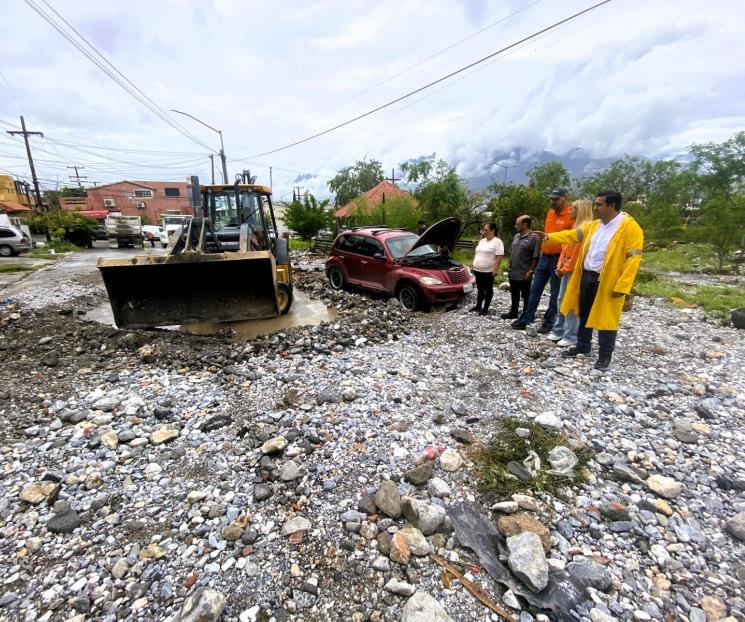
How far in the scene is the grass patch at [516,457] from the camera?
253cm

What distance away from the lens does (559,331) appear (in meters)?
5.25

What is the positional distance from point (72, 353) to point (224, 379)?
2.25m

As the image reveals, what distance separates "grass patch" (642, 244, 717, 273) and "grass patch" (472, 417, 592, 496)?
1141 centimetres

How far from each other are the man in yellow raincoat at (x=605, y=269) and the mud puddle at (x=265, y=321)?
433cm

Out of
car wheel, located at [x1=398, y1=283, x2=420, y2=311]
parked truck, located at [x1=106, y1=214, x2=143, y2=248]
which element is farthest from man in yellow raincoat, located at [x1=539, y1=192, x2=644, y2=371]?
parked truck, located at [x1=106, y1=214, x2=143, y2=248]

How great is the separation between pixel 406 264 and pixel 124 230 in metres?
24.6

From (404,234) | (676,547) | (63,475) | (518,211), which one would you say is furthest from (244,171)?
(518,211)

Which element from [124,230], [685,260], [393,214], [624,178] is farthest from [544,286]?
[624,178]

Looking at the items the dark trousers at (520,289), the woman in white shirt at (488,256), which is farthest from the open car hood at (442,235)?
the dark trousers at (520,289)

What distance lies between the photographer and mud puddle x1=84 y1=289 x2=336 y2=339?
626 cm

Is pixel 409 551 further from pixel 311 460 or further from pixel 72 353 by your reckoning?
pixel 72 353

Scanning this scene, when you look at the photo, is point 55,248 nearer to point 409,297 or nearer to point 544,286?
point 409,297

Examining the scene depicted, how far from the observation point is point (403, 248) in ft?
25.8

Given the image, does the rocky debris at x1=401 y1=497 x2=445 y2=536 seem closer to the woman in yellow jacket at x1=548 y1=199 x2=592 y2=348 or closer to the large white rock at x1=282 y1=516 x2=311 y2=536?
the large white rock at x1=282 y1=516 x2=311 y2=536
